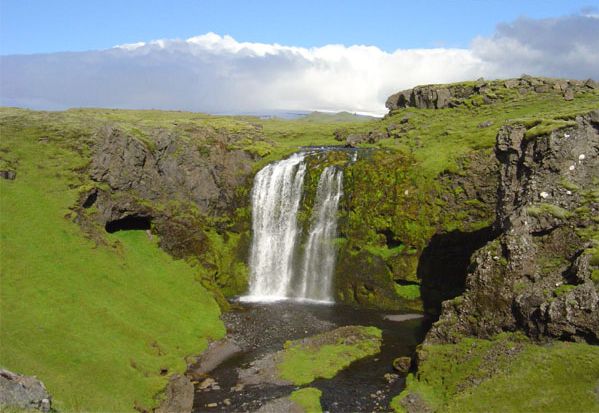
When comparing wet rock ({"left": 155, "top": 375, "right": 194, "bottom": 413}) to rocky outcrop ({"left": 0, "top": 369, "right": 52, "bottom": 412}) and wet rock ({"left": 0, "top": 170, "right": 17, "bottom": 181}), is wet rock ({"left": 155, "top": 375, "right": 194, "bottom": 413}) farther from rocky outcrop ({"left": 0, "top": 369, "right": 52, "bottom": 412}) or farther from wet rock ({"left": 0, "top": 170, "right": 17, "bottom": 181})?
wet rock ({"left": 0, "top": 170, "right": 17, "bottom": 181})

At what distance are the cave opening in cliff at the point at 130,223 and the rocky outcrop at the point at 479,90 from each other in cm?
6467

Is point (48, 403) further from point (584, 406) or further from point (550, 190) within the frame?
point (550, 190)

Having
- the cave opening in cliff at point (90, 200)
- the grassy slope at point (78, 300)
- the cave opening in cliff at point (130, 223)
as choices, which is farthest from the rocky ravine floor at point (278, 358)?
the cave opening in cliff at point (90, 200)

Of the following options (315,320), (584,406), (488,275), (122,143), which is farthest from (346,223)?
(584,406)

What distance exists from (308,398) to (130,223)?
114 feet

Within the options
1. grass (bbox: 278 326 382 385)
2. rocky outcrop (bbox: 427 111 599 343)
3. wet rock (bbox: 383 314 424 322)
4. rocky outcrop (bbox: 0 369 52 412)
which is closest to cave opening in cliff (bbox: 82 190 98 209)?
grass (bbox: 278 326 382 385)

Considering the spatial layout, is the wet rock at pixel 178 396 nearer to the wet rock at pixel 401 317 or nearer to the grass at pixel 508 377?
the grass at pixel 508 377

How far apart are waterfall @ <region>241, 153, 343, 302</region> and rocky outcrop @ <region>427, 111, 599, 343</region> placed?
72.7 ft

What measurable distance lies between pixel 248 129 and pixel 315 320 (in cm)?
4958

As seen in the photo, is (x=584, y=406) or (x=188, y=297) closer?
(x=584, y=406)

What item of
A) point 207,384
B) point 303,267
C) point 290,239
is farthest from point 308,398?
point 290,239

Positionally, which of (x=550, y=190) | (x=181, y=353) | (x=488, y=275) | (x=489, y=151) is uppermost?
(x=489, y=151)

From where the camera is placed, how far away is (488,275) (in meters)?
36.1

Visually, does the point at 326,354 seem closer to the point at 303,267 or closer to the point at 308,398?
the point at 308,398
